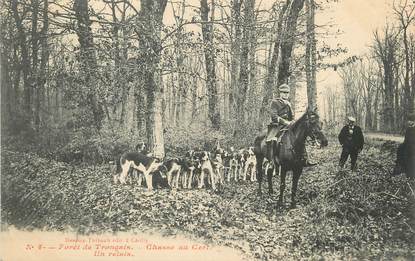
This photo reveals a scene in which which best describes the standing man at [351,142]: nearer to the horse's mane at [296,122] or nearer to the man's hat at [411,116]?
the man's hat at [411,116]

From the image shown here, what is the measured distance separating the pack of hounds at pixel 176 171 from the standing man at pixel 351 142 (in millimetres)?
2151

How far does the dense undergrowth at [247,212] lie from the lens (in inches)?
316

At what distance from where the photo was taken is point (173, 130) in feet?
38.2

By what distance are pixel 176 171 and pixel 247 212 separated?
1.75m

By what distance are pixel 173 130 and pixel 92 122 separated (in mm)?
2097

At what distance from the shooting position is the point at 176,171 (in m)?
9.40

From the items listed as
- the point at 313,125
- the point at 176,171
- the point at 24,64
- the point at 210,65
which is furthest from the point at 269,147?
the point at 24,64

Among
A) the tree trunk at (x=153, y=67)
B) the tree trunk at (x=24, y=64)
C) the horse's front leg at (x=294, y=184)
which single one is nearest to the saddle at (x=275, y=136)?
the horse's front leg at (x=294, y=184)

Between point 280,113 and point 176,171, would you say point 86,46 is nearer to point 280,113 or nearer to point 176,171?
point 176,171

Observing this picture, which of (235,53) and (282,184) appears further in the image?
(235,53)

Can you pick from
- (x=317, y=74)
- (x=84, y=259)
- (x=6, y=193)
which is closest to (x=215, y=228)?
(x=84, y=259)

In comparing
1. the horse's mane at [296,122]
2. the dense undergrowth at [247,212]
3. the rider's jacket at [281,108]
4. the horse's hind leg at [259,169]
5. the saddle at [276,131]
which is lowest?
the dense undergrowth at [247,212]

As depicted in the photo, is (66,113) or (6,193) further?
(66,113)

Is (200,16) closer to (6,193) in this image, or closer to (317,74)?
(317,74)
